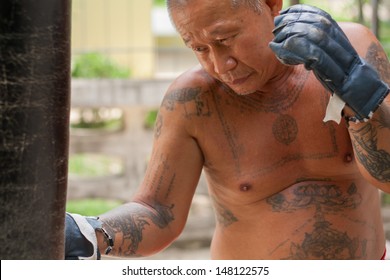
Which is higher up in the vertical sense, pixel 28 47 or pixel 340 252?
pixel 28 47

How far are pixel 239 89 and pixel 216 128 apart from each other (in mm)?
260

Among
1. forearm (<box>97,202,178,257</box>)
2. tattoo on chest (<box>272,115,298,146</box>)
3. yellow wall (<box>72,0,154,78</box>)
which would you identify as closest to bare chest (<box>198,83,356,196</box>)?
tattoo on chest (<box>272,115,298,146</box>)

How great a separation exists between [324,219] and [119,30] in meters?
8.05

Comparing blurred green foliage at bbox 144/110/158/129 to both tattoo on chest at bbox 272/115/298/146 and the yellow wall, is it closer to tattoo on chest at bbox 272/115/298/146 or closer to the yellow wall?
the yellow wall

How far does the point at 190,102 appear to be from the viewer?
2.09 metres

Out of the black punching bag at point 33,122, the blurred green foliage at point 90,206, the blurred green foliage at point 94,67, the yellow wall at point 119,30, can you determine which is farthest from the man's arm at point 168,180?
the yellow wall at point 119,30

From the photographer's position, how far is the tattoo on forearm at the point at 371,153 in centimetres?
168

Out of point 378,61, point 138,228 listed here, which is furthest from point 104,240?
point 378,61

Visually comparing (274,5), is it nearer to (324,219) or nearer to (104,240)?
(324,219)

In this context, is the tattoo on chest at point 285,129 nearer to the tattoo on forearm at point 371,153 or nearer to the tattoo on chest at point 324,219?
the tattoo on chest at point 324,219

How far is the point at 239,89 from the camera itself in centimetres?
185
